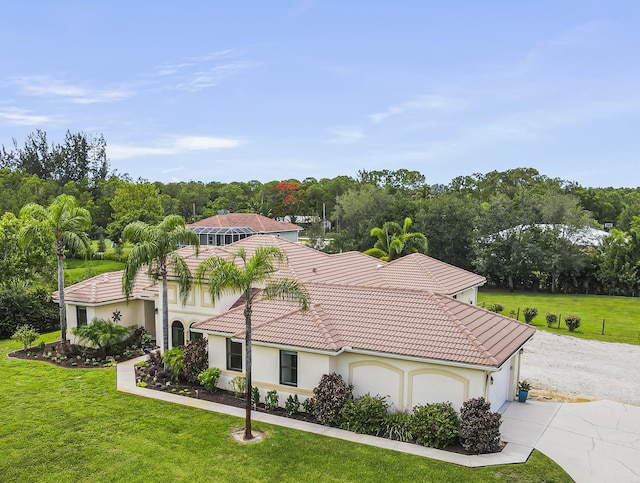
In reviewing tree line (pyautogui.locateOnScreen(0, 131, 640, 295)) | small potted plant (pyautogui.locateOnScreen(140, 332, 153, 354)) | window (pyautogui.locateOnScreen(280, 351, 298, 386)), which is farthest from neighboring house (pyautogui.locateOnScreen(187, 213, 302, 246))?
window (pyautogui.locateOnScreen(280, 351, 298, 386))

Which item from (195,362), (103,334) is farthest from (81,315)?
(195,362)

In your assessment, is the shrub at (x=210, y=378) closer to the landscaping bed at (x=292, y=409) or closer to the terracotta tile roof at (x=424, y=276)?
the landscaping bed at (x=292, y=409)

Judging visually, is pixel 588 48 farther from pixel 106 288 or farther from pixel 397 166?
pixel 397 166

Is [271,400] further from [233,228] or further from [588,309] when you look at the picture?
[233,228]

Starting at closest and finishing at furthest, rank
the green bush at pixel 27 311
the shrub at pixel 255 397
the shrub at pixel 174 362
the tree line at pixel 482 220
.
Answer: the shrub at pixel 255 397
the shrub at pixel 174 362
the green bush at pixel 27 311
the tree line at pixel 482 220

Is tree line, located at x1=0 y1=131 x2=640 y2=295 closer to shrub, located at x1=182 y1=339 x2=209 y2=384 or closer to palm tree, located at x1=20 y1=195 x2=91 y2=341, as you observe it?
palm tree, located at x1=20 y1=195 x2=91 y2=341

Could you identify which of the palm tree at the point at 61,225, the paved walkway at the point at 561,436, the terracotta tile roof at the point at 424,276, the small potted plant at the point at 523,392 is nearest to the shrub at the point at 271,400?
the paved walkway at the point at 561,436
